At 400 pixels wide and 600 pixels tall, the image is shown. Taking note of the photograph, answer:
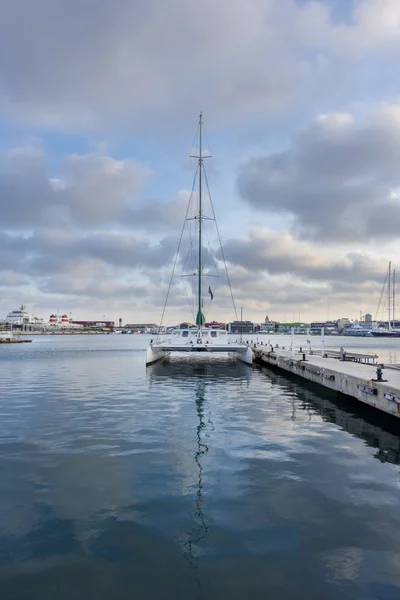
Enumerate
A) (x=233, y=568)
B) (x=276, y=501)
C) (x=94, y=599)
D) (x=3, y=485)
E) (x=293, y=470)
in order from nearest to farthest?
(x=94, y=599) → (x=233, y=568) → (x=276, y=501) → (x=3, y=485) → (x=293, y=470)

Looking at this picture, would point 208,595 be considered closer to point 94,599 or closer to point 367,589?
point 94,599

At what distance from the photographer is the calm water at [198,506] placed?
561cm

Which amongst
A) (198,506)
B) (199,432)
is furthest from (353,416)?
(198,506)

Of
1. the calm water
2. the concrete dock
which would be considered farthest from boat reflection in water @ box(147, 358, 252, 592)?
the concrete dock

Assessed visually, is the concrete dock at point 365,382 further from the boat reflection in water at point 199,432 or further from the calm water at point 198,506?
the boat reflection in water at point 199,432

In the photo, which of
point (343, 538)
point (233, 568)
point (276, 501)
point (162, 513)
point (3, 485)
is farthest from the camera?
point (3, 485)

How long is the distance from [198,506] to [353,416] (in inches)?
455

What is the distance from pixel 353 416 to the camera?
1759cm

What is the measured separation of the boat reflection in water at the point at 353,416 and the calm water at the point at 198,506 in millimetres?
136

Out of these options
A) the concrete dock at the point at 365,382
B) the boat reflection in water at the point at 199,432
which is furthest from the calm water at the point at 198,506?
the concrete dock at the point at 365,382

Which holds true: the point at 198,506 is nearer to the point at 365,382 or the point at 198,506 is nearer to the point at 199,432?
the point at 199,432

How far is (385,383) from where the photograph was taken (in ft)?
57.8

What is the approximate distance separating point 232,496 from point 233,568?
2669 mm

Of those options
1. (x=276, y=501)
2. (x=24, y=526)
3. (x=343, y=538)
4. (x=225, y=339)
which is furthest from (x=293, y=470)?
(x=225, y=339)
